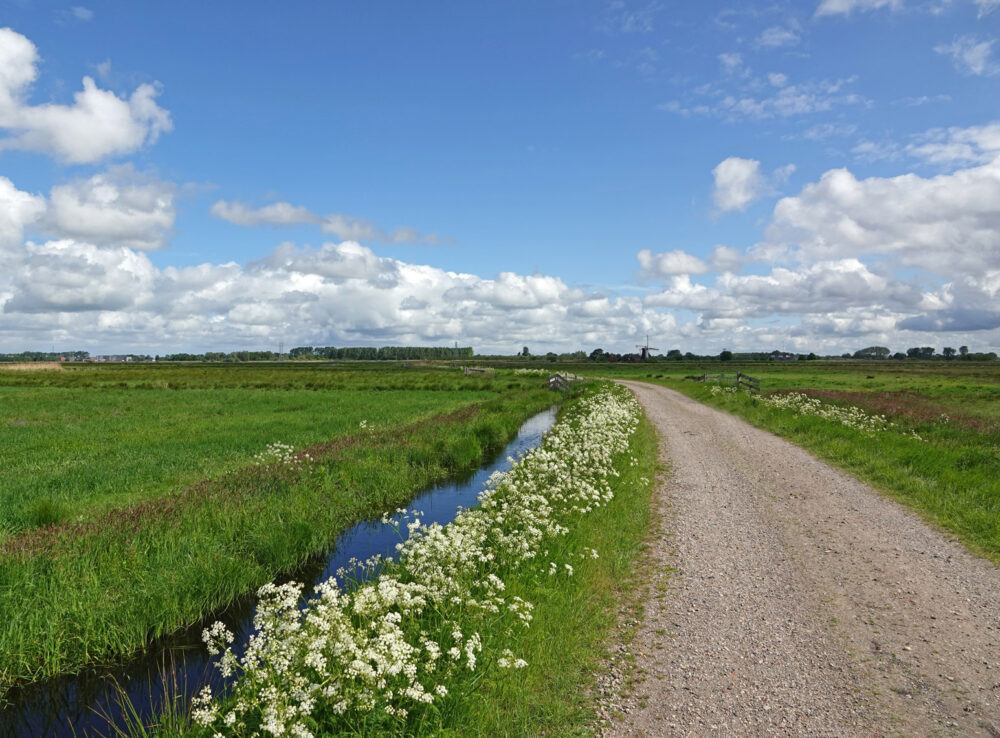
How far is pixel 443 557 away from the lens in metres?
8.05

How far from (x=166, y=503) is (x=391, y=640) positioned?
1176 cm

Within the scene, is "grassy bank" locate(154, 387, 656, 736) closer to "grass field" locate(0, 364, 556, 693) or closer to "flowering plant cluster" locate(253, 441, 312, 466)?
"grass field" locate(0, 364, 556, 693)

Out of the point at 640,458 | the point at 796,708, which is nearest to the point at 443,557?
the point at 796,708

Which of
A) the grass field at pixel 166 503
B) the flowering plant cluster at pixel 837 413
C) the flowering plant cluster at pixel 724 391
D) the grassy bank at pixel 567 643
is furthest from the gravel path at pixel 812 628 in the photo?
the flowering plant cluster at pixel 724 391

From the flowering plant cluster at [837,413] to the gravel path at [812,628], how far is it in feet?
36.9

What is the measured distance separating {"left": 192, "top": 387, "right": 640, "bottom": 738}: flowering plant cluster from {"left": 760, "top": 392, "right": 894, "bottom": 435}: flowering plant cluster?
61.8ft

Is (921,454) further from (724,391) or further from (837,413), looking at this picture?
(724,391)

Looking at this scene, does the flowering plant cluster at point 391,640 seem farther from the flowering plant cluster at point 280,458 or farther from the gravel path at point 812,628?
the flowering plant cluster at point 280,458

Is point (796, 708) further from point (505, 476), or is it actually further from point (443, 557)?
point (505, 476)

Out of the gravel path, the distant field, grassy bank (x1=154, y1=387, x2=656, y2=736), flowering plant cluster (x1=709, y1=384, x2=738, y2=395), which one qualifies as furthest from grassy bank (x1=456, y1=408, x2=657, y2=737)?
flowering plant cluster (x1=709, y1=384, x2=738, y2=395)

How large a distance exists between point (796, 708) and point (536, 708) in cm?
278

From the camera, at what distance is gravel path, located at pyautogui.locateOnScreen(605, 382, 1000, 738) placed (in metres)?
5.64

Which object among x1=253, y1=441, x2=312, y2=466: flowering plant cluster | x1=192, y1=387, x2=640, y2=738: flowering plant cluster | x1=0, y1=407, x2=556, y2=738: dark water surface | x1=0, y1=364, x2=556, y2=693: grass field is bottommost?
x1=0, y1=407, x2=556, y2=738: dark water surface

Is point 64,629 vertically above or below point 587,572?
below
